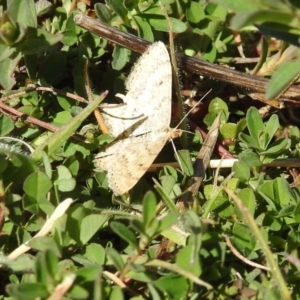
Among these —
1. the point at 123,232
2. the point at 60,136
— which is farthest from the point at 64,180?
the point at 123,232

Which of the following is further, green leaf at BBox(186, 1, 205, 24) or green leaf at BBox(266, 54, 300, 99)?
green leaf at BBox(186, 1, 205, 24)

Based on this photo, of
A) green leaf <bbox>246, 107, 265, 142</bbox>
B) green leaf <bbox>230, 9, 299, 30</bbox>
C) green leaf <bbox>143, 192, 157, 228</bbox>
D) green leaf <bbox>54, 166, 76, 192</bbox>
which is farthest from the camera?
green leaf <bbox>246, 107, 265, 142</bbox>

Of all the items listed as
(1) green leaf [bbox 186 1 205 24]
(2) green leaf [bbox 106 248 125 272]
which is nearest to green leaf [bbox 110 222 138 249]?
(2) green leaf [bbox 106 248 125 272]

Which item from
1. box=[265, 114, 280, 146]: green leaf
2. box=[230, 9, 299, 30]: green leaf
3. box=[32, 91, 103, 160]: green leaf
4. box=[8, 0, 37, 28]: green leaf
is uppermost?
box=[230, 9, 299, 30]: green leaf

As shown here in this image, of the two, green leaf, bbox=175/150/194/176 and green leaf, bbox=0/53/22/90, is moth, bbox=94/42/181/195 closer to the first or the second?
green leaf, bbox=175/150/194/176

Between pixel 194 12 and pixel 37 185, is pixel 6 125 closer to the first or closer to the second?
pixel 37 185

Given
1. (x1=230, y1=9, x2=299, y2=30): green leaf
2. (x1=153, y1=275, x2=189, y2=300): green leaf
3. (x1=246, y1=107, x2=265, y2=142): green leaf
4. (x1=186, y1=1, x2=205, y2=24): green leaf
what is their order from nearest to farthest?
(x1=230, y1=9, x2=299, y2=30): green leaf → (x1=153, y1=275, x2=189, y2=300): green leaf → (x1=246, y1=107, x2=265, y2=142): green leaf → (x1=186, y1=1, x2=205, y2=24): green leaf

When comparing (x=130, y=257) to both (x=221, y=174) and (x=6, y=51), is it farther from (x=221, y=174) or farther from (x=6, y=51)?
(x=6, y=51)

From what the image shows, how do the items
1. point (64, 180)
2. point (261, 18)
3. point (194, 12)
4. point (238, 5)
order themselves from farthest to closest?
point (194, 12) → point (64, 180) → point (238, 5) → point (261, 18)

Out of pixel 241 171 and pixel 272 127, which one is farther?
pixel 272 127

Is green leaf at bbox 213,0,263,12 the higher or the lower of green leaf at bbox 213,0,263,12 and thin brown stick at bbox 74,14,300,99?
the higher
